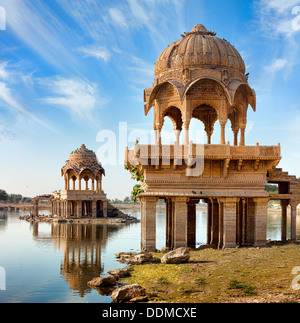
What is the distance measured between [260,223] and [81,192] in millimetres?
43618

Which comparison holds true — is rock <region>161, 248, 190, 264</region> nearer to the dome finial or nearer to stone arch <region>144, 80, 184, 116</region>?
stone arch <region>144, 80, 184, 116</region>

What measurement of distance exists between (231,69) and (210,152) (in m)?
4.67

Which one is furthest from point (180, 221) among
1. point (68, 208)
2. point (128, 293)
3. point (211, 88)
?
point (68, 208)

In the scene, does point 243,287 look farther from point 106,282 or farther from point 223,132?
point 223,132

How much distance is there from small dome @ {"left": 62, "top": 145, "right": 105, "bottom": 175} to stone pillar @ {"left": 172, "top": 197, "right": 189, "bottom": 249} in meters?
44.4

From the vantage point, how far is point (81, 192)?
60156 mm

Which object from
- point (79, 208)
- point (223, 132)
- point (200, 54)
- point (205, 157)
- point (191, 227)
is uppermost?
point (200, 54)

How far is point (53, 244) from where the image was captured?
97.9 feet

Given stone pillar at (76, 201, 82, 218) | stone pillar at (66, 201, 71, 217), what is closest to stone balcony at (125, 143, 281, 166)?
stone pillar at (76, 201, 82, 218)

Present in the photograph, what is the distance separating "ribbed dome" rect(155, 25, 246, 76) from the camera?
20078 millimetres

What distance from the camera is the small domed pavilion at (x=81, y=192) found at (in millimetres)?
59656

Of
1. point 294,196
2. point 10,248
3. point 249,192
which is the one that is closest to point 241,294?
point 249,192
